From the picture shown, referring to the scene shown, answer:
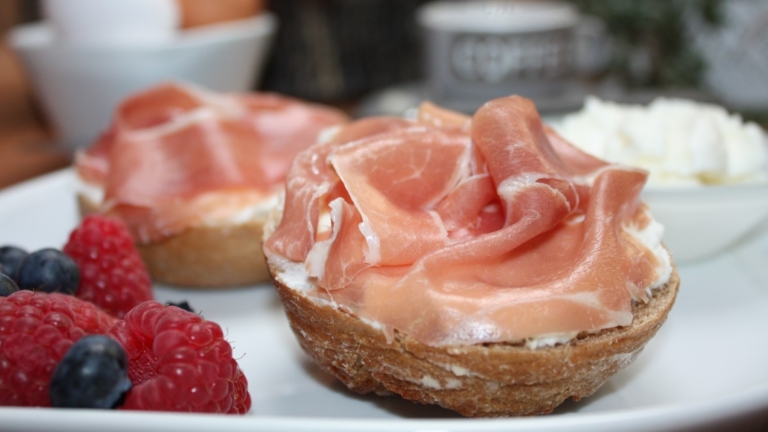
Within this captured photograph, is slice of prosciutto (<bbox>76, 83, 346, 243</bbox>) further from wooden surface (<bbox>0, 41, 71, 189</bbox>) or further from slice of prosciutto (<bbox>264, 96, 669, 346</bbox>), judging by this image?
wooden surface (<bbox>0, 41, 71, 189</bbox>)

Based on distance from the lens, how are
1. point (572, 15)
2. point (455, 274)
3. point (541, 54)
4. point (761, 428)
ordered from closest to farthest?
point (761, 428)
point (455, 274)
point (541, 54)
point (572, 15)

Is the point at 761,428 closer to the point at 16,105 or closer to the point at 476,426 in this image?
the point at 476,426

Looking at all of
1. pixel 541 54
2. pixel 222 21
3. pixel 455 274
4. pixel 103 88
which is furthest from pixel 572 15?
pixel 455 274

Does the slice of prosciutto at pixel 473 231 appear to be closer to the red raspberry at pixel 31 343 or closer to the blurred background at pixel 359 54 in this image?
the red raspberry at pixel 31 343

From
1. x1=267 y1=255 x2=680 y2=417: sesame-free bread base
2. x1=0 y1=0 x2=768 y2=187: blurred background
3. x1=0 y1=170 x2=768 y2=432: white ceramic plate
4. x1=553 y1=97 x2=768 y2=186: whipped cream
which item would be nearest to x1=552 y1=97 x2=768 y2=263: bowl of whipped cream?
x1=553 y1=97 x2=768 y2=186: whipped cream

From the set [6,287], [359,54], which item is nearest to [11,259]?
[6,287]

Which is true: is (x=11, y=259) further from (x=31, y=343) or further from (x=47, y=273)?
(x=31, y=343)

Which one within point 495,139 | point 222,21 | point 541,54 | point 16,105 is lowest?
point 16,105

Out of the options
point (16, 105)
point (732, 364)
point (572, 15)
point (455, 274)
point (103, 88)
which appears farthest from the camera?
point (16, 105)
